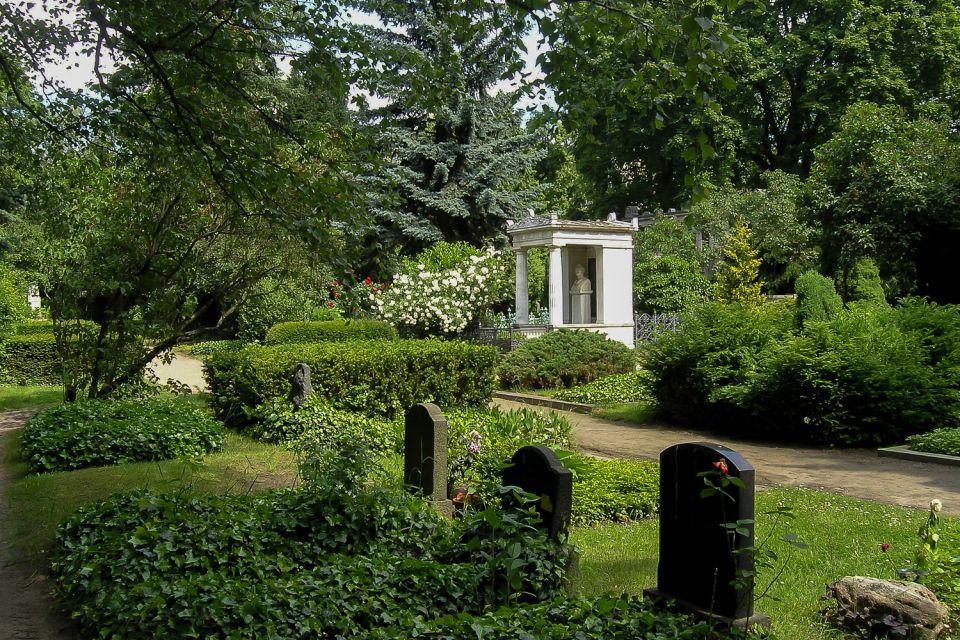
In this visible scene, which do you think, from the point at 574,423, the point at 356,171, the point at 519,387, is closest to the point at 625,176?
the point at 519,387

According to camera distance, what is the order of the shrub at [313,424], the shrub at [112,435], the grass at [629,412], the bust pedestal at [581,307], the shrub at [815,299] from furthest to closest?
the bust pedestal at [581,307] → the shrub at [815,299] → the grass at [629,412] → the shrub at [313,424] → the shrub at [112,435]

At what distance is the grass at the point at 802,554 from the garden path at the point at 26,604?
3141 millimetres

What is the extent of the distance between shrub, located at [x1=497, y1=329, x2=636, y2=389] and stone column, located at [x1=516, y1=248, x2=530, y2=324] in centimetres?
473

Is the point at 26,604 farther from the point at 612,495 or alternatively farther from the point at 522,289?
the point at 522,289

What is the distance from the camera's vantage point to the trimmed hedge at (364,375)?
1139 cm

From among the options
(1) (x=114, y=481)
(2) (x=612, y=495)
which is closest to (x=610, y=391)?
(2) (x=612, y=495)

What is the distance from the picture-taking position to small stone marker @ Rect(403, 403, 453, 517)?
687 cm

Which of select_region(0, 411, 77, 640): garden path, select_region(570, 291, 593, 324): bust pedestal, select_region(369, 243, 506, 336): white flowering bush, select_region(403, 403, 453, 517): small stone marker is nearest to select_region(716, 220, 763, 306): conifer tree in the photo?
select_region(570, 291, 593, 324): bust pedestal

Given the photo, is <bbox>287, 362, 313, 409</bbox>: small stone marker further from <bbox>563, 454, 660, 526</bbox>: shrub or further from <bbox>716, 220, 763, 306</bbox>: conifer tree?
<bbox>716, 220, 763, 306</bbox>: conifer tree

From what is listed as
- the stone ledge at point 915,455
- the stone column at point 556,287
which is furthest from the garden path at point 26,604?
the stone column at point 556,287

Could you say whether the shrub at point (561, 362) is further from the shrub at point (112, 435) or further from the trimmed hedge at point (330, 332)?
the shrub at point (112, 435)

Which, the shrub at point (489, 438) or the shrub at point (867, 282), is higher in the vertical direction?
the shrub at point (867, 282)

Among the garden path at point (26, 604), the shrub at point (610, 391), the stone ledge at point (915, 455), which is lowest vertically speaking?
the garden path at point (26, 604)

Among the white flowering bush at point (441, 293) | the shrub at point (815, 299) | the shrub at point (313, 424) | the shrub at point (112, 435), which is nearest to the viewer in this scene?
the shrub at point (112, 435)
